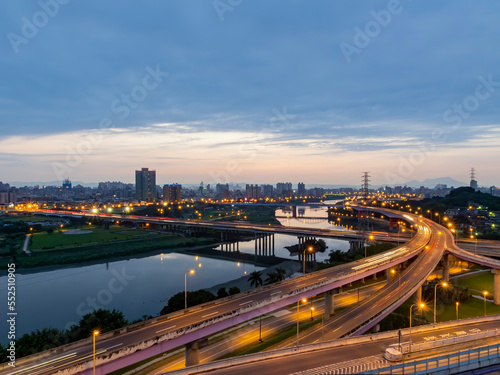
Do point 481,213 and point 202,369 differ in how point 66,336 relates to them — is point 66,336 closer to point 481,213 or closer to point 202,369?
point 202,369

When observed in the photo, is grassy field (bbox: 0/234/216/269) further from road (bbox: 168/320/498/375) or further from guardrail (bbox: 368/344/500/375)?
guardrail (bbox: 368/344/500/375)

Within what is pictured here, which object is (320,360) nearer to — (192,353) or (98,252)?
(192,353)

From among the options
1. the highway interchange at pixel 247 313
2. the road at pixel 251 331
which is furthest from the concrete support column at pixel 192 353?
the road at pixel 251 331

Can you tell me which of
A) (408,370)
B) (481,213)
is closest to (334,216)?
(481,213)

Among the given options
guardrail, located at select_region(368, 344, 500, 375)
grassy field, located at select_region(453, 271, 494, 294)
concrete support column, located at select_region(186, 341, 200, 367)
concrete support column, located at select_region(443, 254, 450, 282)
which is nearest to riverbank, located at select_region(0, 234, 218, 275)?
concrete support column, located at select_region(186, 341, 200, 367)

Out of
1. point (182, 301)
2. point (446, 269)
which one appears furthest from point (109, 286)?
point (446, 269)
